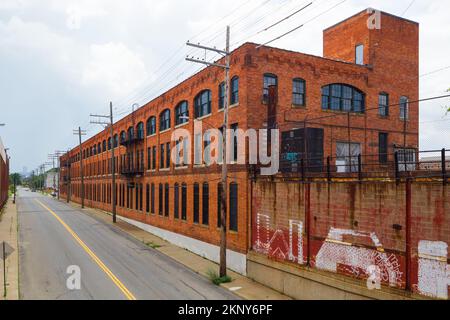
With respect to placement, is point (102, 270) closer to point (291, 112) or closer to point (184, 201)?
point (184, 201)

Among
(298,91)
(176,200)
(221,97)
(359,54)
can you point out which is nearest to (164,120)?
(176,200)

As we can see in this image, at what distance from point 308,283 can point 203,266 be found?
8617 millimetres

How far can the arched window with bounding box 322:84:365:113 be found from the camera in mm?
26234

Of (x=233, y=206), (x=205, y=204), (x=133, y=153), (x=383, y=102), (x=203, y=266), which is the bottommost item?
(x=203, y=266)

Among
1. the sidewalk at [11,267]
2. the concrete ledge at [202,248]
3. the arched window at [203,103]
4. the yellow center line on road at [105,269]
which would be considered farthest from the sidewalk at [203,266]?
the arched window at [203,103]

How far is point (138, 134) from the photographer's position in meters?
43.7

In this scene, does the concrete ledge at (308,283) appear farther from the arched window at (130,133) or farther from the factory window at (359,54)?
the arched window at (130,133)

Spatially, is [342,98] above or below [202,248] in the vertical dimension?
above

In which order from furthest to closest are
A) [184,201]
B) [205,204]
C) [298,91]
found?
1. [184,201]
2. [205,204]
3. [298,91]

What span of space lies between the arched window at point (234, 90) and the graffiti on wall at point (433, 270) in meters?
14.2

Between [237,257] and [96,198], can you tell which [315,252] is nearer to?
[237,257]

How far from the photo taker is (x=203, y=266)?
80.2ft

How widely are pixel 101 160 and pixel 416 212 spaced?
55.0 metres
